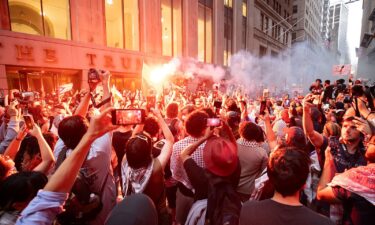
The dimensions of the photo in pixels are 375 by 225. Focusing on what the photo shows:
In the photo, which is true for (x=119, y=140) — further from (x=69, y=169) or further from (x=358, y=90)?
(x=358, y=90)

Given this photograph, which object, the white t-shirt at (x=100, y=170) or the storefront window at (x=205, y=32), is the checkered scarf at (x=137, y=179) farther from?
the storefront window at (x=205, y=32)

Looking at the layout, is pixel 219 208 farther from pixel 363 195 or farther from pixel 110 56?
pixel 110 56

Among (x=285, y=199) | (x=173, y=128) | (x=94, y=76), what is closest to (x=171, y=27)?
(x=173, y=128)

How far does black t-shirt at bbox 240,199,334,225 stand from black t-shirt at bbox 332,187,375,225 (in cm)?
74

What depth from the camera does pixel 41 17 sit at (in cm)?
1202

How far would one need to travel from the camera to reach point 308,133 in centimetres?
311

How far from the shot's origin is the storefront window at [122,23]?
15125 mm

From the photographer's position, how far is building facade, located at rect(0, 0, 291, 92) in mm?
11023

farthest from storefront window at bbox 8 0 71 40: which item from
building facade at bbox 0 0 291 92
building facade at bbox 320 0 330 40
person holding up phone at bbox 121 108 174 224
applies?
building facade at bbox 320 0 330 40

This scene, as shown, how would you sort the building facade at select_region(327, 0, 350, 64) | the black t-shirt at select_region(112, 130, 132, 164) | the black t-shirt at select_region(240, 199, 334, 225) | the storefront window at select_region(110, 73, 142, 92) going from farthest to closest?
the building facade at select_region(327, 0, 350, 64) → the storefront window at select_region(110, 73, 142, 92) → the black t-shirt at select_region(112, 130, 132, 164) → the black t-shirt at select_region(240, 199, 334, 225)

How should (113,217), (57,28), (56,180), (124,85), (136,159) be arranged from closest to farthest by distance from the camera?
(113,217) → (56,180) → (136,159) → (57,28) → (124,85)

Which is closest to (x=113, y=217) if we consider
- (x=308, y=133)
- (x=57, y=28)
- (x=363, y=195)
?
(x=363, y=195)

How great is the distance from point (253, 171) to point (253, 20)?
31.7 m

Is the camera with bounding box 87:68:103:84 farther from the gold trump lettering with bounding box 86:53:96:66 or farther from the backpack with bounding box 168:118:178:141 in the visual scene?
the gold trump lettering with bounding box 86:53:96:66
